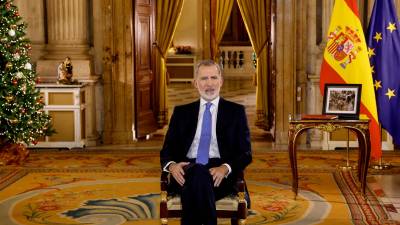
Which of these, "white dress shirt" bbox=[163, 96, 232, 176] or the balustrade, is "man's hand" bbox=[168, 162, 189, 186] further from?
the balustrade

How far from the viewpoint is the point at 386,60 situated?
731cm

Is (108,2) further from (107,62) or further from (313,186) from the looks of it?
(313,186)

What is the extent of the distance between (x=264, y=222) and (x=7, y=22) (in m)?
4.07

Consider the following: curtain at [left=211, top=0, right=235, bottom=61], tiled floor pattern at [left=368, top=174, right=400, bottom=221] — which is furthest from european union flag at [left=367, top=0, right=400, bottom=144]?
curtain at [left=211, top=0, right=235, bottom=61]

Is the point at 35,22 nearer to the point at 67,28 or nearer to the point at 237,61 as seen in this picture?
the point at 67,28

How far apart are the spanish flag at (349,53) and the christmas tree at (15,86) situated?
3404 millimetres

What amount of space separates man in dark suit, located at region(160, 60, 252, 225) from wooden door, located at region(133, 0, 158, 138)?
521 cm

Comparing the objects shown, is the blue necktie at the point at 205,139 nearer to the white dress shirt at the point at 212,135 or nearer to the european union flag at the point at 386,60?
the white dress shirt at the point at 212,135

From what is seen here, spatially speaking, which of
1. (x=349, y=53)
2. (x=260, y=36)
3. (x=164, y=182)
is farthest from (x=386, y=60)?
(x=164, y=182)

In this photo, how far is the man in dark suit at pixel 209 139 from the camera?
14.3ft

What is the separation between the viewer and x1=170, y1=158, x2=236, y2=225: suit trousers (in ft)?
13.5

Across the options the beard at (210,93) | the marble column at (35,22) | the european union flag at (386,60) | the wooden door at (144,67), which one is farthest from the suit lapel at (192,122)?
the marble column at (35,22)

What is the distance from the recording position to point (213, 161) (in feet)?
14.6

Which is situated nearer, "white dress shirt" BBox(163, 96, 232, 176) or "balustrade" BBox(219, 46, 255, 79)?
"white dress shirt" BBox(163, 96, 232, 176)
